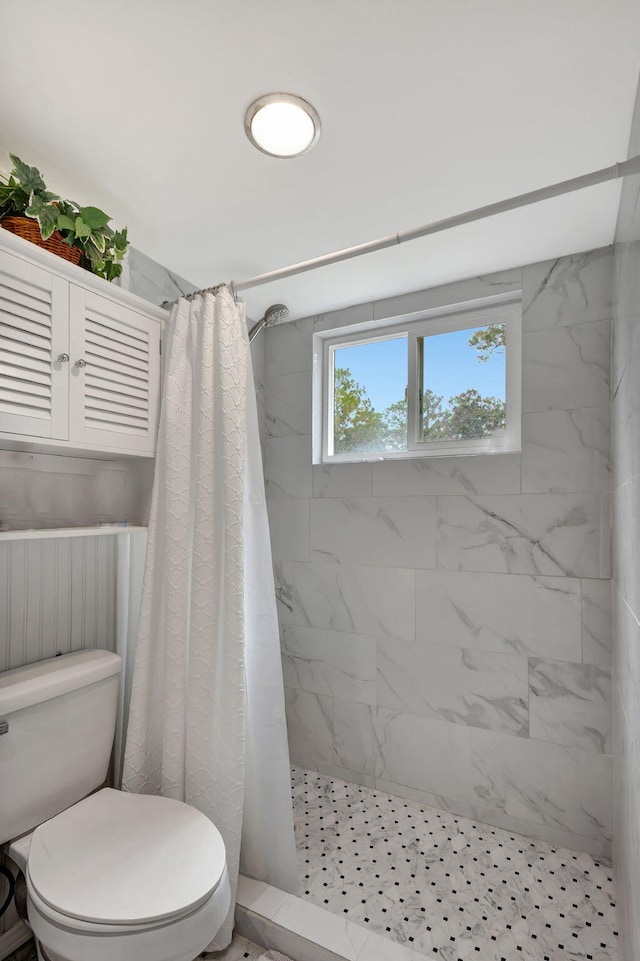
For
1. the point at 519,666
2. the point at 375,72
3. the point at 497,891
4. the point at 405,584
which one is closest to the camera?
the point at 375,72

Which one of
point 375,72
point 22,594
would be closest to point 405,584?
point 22,594

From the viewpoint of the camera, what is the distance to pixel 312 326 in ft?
8.04

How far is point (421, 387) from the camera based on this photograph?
2.27m

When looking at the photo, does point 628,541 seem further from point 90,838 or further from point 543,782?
point 90,838

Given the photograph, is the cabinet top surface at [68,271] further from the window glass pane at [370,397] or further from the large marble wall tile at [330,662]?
the large marble wall tile at [330,662]

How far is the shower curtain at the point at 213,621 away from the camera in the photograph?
4.81 feet

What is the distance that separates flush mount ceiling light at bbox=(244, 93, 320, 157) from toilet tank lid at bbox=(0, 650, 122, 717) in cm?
155

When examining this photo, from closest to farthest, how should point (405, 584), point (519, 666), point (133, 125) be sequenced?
point (133, 125)
point (519, 666)
point (405, 584)

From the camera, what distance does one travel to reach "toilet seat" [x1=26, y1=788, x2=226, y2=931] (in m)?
1.00

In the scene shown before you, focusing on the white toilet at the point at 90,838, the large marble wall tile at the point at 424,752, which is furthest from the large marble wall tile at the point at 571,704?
the white toilet at the point at 90,838

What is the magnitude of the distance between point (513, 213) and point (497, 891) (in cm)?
221

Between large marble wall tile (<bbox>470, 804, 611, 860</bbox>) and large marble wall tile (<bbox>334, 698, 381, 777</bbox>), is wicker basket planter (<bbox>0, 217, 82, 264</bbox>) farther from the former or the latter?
large marble wall tile (<bbox>470, 804, 611, 860</bbox>)

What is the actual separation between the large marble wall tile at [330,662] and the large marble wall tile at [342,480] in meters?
0.65

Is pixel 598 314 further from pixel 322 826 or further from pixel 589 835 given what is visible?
pixel 322 826
